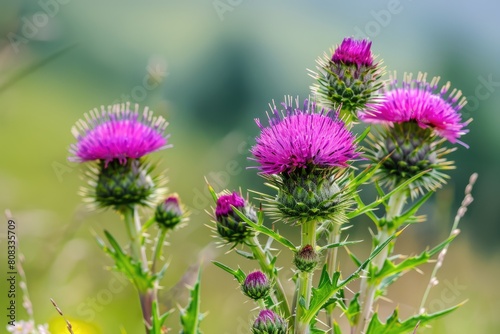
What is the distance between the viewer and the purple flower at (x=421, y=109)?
387 centimetres

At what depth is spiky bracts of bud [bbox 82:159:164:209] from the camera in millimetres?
4094

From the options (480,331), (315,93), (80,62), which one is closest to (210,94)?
(80,62)

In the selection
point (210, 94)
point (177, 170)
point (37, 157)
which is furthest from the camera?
point (210, 94)

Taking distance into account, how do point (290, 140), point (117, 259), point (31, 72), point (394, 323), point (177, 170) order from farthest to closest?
point (177, 170) → point (31, 72) → point (117, 259) → point (394, 323) → point (290, 140)

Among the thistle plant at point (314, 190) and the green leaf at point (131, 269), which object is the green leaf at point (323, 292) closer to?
the thistle plant at point (314, 190)

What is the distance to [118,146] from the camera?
13.2ft

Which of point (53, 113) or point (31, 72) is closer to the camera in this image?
point (31, 72)

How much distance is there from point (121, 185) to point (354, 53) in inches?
65.5

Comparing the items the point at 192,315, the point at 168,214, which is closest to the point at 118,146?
the point at 168,214

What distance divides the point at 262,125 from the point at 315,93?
32.6 inches

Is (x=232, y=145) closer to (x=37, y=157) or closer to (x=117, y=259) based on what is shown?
(x=117, y=259)

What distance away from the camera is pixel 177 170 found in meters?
15.8

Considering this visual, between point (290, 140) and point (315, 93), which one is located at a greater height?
point (315, 93)

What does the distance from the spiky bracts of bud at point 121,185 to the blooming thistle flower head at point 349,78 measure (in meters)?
1.29
